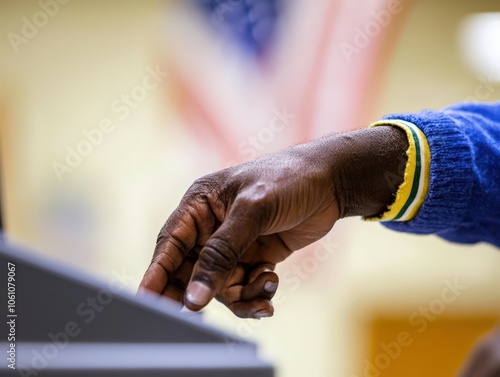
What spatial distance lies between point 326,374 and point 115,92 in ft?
5.48

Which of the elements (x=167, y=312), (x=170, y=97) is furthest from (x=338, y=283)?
(x=167, y=312)

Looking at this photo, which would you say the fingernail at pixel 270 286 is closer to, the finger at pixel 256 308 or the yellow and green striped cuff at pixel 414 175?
the finger at pixel 256 308

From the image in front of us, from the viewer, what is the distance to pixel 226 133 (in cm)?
276

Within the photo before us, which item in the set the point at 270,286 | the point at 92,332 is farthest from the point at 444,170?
the point at 92,332

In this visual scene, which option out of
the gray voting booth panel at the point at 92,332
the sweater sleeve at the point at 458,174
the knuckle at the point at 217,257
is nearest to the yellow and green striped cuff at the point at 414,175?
the sweater sleeve at the point at 458,174

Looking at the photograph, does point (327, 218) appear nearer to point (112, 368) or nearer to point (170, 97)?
point (112, 368)

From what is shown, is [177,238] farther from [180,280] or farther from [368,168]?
[368,168]

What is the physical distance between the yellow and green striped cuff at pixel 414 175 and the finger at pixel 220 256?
0.29 metres

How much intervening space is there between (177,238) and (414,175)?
366mm

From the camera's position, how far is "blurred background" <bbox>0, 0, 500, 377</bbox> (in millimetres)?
2736

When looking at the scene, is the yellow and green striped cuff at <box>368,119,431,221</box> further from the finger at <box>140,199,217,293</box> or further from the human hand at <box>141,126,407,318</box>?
the finger at <box>140,199,217,293</box>

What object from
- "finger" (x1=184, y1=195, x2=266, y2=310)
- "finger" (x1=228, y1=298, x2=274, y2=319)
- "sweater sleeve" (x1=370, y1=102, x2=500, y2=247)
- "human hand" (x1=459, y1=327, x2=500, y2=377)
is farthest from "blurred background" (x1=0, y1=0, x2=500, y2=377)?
"human hand" (x1=459, y1=327, x2=500, y2=377)

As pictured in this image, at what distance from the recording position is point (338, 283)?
2.77m

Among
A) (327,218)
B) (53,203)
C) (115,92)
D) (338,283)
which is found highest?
(327,218)
